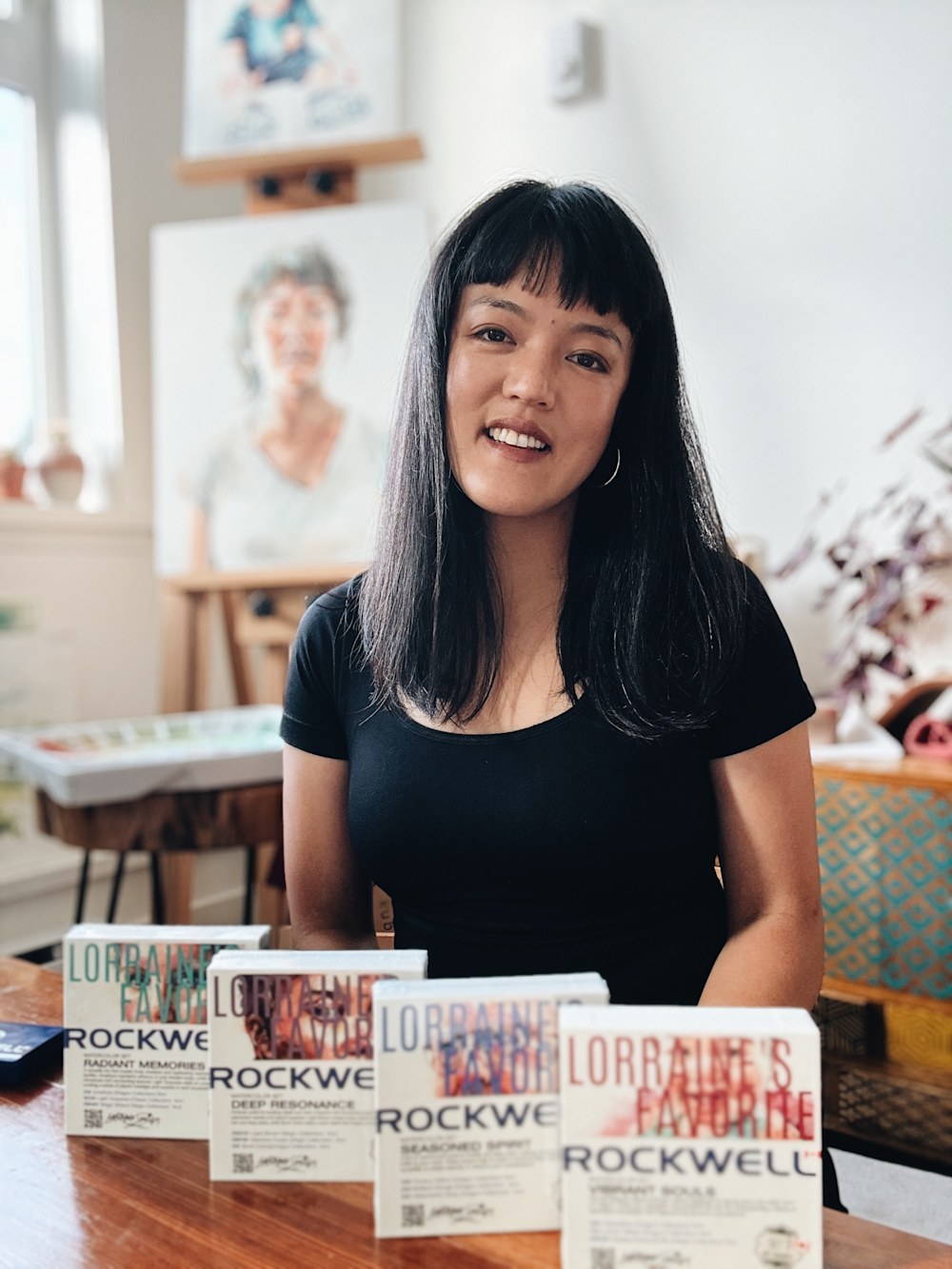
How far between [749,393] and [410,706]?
1.75m

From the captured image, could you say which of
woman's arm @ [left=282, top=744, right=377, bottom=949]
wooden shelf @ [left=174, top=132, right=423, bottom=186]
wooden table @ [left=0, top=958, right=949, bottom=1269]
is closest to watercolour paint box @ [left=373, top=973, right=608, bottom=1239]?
wooden table @ [left=0, top=958, right=949, bottom=1269]

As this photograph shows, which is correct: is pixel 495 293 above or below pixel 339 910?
above

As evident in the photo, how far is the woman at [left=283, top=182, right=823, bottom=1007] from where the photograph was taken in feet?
3.15

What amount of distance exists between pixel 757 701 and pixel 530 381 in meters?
0.33

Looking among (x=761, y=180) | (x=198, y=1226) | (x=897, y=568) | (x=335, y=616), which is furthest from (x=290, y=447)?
(x=198, y=1226)

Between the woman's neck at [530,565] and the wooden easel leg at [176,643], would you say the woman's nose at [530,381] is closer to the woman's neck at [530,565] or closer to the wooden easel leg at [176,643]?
the woman's neck at [530,565]

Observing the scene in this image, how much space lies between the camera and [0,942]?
2.70 metres

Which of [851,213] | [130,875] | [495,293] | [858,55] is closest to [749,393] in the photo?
[851,213]

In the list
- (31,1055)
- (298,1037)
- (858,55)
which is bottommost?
(31,1055)

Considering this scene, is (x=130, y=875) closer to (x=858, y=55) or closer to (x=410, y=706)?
(x=410, y=706)

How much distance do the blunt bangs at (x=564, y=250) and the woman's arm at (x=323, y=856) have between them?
17.7 inches

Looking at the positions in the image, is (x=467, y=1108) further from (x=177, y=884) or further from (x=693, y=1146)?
(x=177, y=884)

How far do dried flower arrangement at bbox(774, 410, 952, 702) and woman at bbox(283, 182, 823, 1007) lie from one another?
1.32 m

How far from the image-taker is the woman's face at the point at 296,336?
8.37ft
